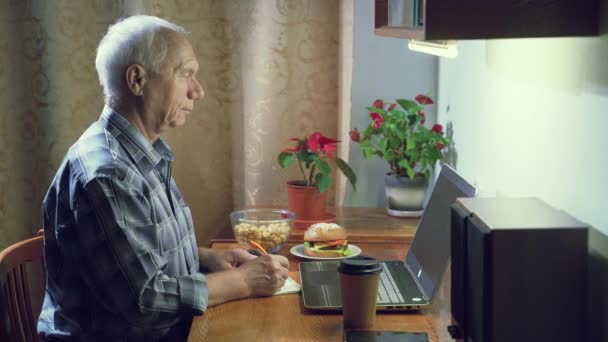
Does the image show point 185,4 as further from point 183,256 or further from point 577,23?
point 577,23

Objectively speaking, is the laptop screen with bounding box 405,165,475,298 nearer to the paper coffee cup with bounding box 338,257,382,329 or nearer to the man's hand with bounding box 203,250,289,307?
the paper coffee cup with bounding box 338,257,382,329

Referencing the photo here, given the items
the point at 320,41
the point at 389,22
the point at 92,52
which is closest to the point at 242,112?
the point at 320,41

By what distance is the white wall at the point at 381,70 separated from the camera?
2648 mm

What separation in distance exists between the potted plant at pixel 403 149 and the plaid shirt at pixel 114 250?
0.86 metres

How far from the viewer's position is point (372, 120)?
2643 millimetres

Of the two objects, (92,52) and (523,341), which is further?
(92,52)

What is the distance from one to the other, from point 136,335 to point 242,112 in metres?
1.19

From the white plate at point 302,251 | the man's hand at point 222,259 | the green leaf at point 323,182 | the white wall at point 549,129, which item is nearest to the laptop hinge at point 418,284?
the white plate at point 302,251

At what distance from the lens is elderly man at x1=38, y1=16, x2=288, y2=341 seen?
5.16 ft

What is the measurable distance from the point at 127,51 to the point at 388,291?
2.56 feet

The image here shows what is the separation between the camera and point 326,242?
2002mm

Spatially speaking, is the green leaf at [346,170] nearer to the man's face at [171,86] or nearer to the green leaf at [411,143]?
the green leaf at [411,143]

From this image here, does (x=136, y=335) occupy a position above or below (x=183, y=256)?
below

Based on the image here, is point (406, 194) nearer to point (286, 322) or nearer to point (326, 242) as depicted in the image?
point (326, 242)
